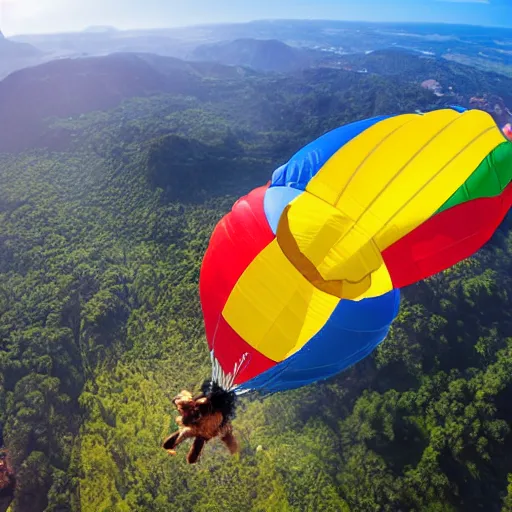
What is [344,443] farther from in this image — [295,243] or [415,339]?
[295,243]

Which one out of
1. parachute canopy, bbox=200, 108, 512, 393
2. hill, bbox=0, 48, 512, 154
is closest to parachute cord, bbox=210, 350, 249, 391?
parachute canopy, bbox=200, 108, 512, 393

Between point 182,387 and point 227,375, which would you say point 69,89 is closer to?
point 182,387

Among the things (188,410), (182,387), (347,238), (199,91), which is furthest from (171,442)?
(199,91)

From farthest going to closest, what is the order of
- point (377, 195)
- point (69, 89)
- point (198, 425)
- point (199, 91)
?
1. point (199, 91)
2. point (69, 89)
3. point (377, 195)
4. point (198, 425)

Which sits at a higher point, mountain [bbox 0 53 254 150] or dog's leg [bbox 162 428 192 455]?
dog's leg [bbox 162 428 192 455]

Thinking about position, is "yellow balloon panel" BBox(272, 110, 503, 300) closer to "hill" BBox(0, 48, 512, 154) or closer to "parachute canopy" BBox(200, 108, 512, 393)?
"parachute canopy" BBox(200, 108, 512, 393)

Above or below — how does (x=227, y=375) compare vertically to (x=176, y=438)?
below
